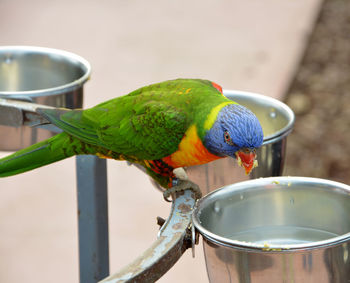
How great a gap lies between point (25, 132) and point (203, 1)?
3.75 m

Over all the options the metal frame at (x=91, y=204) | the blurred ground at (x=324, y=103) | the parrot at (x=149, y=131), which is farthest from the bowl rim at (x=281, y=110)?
the blurred ground at (x=324, y=103)

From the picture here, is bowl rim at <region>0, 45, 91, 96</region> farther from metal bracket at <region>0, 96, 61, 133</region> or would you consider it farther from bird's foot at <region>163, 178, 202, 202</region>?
bird's foot at <region>163, 178, 202, 202</region>

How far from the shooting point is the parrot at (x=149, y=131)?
50.7 inches

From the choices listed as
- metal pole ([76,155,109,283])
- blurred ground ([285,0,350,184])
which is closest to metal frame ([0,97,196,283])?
metal pole ([76,155,109,283])

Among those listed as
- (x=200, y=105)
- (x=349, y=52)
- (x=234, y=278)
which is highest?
(x=200, y=105)

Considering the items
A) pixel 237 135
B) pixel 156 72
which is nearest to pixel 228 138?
pixel 237 135

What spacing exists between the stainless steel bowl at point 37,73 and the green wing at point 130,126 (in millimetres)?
133

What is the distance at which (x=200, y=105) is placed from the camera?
1299 millimetres

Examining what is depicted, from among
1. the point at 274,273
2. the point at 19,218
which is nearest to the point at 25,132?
the point at 274,273

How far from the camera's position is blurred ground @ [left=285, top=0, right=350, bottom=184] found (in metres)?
3.31

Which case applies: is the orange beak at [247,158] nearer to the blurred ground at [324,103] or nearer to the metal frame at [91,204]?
the metal frame at [91,204]

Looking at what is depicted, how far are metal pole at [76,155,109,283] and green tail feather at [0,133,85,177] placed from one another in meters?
0.07

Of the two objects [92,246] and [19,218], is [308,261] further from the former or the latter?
[19,218]

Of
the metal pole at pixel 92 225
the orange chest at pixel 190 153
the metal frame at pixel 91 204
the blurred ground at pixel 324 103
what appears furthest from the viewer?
the blurred ground at pixel 324 103
